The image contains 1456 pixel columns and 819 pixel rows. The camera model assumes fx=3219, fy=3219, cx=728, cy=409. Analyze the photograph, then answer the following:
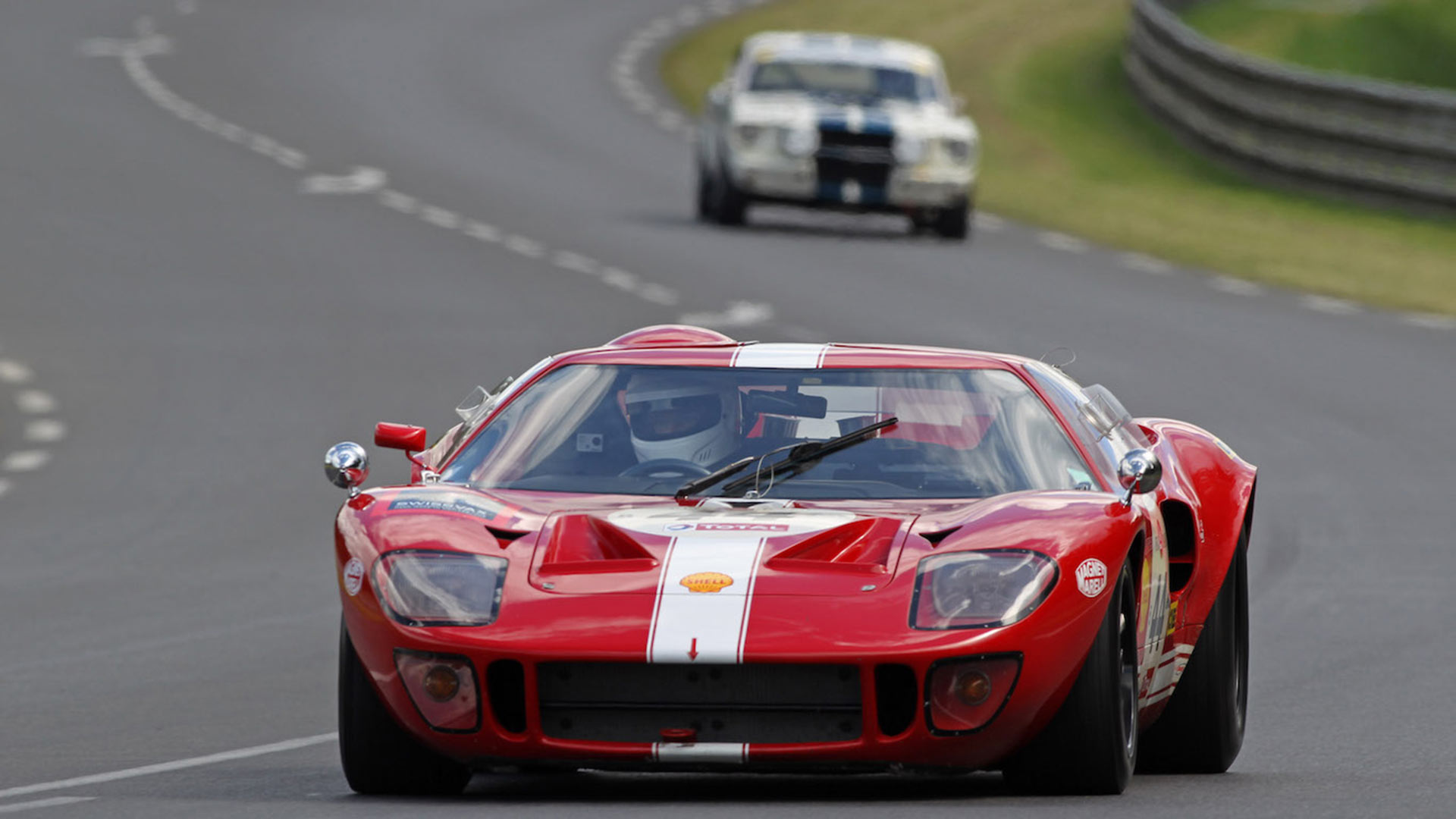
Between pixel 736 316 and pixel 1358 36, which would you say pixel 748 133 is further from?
pixel 1358 36

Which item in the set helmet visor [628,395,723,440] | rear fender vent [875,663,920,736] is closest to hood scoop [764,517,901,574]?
rear fender vent [875,663,920,736]

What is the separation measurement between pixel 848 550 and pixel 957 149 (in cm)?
2053

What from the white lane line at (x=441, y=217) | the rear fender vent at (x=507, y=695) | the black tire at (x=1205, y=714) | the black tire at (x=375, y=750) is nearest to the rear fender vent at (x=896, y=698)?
the rear fender vent at (x=507, y=695)

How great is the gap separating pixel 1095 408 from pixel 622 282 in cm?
1669

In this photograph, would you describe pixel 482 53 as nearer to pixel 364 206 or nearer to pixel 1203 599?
pixel 364 206

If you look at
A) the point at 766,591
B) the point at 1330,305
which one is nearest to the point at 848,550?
the point at 766,591

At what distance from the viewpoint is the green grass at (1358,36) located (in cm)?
3684

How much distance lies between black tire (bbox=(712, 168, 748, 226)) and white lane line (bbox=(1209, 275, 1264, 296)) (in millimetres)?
4292

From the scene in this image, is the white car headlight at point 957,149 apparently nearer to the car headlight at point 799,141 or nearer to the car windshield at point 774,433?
the car headlight at point 799,141

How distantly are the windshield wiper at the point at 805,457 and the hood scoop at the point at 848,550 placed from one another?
0.50 meters

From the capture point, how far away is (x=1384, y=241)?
2905 centimetres

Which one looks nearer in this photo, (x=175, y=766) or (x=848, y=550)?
(x=848, y=550)

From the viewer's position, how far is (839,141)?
89.7ft

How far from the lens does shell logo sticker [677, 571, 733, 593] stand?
698cm
